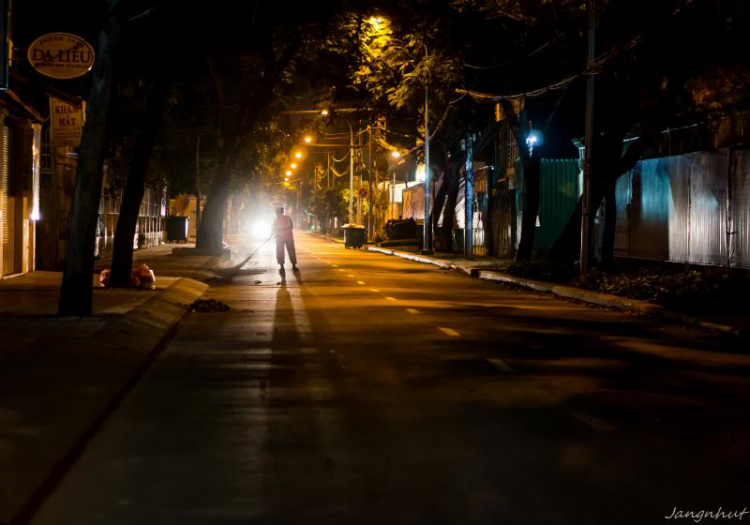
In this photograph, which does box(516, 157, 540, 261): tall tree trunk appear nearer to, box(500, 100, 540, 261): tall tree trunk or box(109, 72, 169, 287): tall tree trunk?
box(500, 100, 540, 261): tall tree trunk

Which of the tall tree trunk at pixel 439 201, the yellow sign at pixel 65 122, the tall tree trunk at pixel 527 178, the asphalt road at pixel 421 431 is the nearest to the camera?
the asphalt road at pixel 421 431

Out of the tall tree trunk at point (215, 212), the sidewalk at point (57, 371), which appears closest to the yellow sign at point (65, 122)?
the sidewalk at point (57, 371)

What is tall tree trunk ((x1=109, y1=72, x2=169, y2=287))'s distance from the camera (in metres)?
22.7

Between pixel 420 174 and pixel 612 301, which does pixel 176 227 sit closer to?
pixel 420 174

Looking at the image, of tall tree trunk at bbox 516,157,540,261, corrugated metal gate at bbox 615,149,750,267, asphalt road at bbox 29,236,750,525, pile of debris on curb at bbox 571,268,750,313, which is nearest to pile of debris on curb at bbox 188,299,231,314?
asphalt road at bbox 29,236,750,525

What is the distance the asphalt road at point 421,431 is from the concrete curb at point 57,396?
0.16 meters

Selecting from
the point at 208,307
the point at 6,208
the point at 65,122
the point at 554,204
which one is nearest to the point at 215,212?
the point at 554,204

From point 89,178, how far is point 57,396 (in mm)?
6699

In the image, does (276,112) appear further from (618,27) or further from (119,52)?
(119,52)

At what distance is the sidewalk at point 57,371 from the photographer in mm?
6859

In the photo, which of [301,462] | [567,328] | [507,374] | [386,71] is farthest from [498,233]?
[301,462]

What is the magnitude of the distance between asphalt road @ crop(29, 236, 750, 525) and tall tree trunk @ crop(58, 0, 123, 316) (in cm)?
174

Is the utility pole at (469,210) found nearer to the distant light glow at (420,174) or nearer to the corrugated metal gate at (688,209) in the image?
the corrugated metal gate at (688,209)

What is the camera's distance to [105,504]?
20.7 ft
